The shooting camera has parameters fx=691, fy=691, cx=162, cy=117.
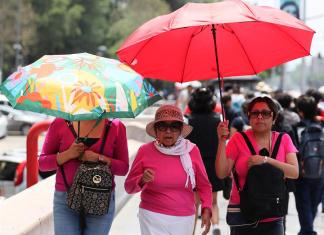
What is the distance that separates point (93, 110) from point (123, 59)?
1.14 m

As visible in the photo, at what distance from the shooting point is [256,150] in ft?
15.6

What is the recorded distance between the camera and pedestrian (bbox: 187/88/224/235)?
7859mm

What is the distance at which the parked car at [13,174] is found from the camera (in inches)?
436

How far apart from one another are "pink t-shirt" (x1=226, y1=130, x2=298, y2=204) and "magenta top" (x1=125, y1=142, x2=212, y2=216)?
294 mm

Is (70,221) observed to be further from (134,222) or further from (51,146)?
(134,222)

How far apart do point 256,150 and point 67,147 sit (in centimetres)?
129

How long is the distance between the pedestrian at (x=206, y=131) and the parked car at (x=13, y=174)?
388cm

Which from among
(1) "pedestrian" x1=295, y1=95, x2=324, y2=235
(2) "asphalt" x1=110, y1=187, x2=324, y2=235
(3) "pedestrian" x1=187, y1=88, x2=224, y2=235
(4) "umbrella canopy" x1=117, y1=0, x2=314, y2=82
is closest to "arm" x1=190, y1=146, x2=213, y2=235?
(4) "umbrella canopy" x1=117, y1=0, x2=314, y2=82

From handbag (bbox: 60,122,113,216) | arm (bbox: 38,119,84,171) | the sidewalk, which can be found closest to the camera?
handbag (bbox: 60,122,113,216)

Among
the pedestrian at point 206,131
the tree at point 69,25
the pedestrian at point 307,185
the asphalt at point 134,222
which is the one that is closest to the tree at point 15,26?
the tree at point 69,25

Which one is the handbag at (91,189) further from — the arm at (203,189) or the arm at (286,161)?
the arm at (286,161)

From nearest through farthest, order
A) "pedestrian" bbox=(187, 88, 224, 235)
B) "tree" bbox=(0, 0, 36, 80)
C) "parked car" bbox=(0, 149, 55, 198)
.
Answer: "pedestrian" bbox=(187, 88, 224, 235) < "parked car" bbox=(0, 149, 55, 198) < "tree" bbox=(0, 0, 36, 80)

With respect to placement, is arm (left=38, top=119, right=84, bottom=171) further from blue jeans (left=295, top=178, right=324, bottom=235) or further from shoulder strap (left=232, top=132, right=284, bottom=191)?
blue jeans (left=295, top=178, right=324, bottom=235)

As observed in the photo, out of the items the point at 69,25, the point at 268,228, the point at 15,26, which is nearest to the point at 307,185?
the point at 268,228
